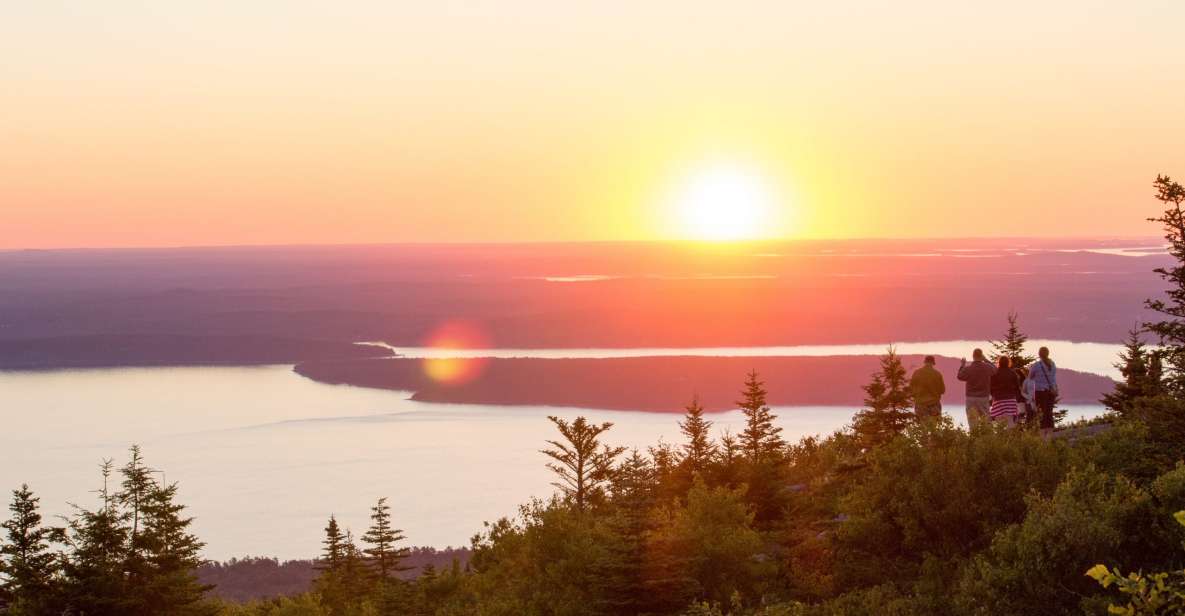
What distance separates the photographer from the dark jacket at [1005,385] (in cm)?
2503

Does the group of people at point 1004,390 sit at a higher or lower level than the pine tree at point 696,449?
higher

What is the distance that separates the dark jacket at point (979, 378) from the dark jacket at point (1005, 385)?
7.9 inches

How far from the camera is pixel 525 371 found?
580ft

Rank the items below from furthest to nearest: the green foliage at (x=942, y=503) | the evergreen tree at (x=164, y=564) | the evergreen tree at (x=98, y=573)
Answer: the evergreen tree at (x=164, y=564) < the evergreen tree at (x=98, y=573) < the green foliage at (x=942, y=503)

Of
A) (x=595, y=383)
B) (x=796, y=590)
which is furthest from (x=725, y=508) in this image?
(x=595, y=383)

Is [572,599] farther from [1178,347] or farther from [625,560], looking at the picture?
[1178,347]

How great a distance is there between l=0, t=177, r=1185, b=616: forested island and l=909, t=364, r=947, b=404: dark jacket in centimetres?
64

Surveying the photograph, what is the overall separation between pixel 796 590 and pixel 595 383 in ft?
467

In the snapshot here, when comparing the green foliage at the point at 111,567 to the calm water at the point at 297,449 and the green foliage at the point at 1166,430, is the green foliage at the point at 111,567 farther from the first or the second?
the calm water at the point at 297,449

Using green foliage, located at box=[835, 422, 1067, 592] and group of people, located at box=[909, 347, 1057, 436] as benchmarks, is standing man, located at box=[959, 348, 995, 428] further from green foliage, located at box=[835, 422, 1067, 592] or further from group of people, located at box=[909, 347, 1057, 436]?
green foliage, located at box=[835, 422, 1067, 592]

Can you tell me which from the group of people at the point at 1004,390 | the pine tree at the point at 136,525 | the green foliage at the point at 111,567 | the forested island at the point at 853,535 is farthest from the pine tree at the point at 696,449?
the pine tree at the point at 136,525

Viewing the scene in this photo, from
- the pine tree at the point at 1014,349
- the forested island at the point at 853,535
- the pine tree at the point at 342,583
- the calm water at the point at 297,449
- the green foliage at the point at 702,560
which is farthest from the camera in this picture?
the calm water at the point at 297,449

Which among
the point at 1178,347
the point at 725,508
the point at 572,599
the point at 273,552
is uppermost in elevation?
the point at 1178,347

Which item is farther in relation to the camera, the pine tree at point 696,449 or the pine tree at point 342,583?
the pine tree at point 342,583
